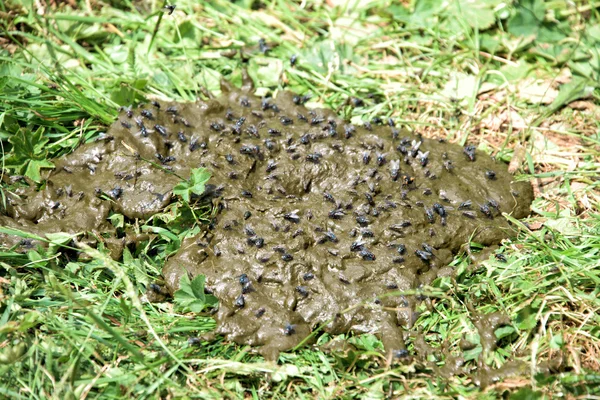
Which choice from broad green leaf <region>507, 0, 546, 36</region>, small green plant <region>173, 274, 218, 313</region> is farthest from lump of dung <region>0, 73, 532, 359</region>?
broad green leaf <region>507, 0, 546, 36</region>

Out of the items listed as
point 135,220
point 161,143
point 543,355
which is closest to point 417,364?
point 543,355

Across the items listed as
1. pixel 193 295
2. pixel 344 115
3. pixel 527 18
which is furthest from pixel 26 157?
pixel 527 18

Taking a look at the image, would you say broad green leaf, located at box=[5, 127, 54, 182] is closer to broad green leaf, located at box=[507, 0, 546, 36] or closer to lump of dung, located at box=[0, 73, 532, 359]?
lump of dung, located at box=[0, 73, 532, 359]

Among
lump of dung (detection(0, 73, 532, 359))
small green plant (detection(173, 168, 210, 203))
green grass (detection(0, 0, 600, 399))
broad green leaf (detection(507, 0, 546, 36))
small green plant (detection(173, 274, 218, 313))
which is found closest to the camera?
green grass (detection(0, 0, 600, 399))

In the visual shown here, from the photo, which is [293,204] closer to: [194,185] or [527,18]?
[194,185]

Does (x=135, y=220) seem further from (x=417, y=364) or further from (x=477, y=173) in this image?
(x=477, y=173)

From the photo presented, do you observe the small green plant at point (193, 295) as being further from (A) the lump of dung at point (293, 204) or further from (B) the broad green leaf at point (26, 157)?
(B) the broad green leaf at point (26, 157)

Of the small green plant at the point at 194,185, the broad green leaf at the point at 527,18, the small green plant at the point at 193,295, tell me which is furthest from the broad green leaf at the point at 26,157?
the broad green leaf at the point at 527,18
